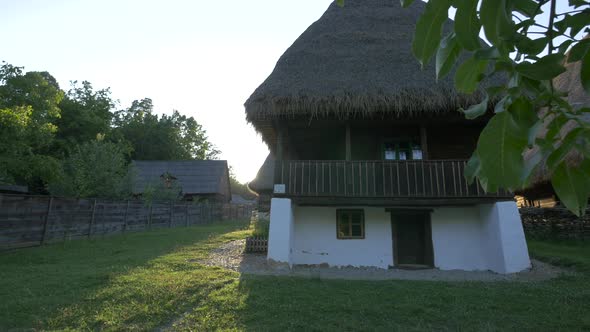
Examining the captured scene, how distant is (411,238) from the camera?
8445mm

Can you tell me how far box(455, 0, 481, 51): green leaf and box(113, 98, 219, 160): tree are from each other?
47123 mm

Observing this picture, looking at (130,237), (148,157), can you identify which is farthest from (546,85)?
(148,157)

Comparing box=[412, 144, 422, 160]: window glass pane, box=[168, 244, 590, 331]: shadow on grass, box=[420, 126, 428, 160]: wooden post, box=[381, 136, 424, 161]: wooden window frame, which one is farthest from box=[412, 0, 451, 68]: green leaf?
box=[412, 144, 422, 160]: window glass pane

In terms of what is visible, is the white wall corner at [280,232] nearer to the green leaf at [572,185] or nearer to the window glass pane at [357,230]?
the window glass pane at [357,230]

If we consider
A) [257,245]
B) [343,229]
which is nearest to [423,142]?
[343,229]

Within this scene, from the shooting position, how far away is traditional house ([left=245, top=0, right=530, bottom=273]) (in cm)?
755

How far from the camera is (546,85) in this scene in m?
0.73

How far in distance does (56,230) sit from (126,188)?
7.76 meters

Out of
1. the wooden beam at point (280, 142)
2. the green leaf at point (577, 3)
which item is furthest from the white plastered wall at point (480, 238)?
the green leaf at point (577, 3)

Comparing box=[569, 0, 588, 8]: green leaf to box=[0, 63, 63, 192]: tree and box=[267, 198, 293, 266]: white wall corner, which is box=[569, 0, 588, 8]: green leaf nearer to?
box=[267, 198, 293, 266]: white wall corner

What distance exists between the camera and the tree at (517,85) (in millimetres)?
611

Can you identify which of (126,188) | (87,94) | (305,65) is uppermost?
(87,94)

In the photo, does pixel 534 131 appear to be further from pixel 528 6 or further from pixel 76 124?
pixel 76 124

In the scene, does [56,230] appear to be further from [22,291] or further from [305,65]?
[305,65]
